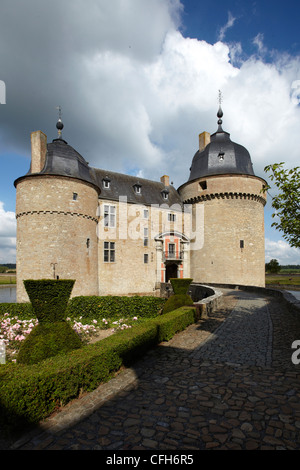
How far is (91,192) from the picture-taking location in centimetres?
1928

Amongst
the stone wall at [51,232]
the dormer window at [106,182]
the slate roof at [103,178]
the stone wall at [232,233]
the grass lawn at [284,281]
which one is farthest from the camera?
the grass lawn at [284,281]

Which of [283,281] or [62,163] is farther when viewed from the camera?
[283,281]

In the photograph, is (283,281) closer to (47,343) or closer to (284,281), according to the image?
(284,281)

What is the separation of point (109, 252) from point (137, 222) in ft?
13.2

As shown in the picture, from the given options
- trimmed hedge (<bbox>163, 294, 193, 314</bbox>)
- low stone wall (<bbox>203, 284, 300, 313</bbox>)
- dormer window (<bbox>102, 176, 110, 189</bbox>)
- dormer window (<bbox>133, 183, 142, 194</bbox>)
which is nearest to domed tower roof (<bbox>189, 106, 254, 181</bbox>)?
dormer window (<bbox>133, 183, 142, 194</bbox>)

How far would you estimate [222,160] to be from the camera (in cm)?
2553

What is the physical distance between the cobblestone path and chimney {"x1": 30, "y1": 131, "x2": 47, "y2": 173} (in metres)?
15.8

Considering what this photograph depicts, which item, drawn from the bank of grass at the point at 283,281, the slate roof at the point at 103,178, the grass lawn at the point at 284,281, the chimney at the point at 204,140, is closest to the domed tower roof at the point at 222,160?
the chimney at the point at 204,140

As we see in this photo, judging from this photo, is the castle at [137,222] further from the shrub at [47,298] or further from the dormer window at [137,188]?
the shrub at [47,298]

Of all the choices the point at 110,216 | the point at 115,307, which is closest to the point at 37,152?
the point at 110,216

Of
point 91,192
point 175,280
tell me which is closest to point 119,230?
point 91,192

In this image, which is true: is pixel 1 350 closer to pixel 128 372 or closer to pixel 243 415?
pixel 128 372

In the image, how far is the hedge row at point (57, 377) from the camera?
3.35 meters

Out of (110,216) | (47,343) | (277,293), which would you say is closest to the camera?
(47,343)
